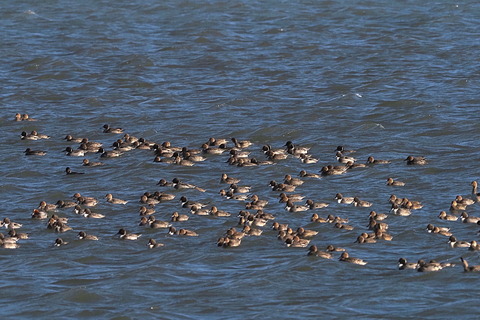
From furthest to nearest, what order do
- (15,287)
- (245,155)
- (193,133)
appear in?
(193,133), (245,155), (15,287)

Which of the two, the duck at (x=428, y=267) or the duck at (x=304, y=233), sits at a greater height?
the duck at (x=428, y=267)

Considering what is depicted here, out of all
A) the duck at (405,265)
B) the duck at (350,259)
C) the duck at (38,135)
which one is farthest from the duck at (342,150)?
the duck at (405,265)

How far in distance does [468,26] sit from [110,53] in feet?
58.7

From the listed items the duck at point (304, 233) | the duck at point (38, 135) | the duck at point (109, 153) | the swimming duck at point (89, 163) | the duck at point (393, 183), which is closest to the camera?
the duck at point (304, 233)

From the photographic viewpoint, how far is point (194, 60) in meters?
53.2

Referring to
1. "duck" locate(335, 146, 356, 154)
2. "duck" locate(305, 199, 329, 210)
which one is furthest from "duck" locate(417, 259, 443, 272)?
"duck" locate(335, 146, 356, 154)

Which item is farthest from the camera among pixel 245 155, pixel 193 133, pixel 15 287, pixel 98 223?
pixel 193 133

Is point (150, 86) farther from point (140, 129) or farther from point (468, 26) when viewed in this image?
point (468, 26)

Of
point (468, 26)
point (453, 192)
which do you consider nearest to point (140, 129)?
point (453, 192)

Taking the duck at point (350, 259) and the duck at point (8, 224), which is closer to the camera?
the duck at point (350, 259)

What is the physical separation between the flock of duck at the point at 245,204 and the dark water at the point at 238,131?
271 millimetres

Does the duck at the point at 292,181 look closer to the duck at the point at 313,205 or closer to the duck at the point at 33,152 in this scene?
the duck at the point at 313,205

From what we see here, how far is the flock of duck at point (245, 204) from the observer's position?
30.6 metres

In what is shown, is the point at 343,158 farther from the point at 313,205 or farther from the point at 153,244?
the point at 153,244
